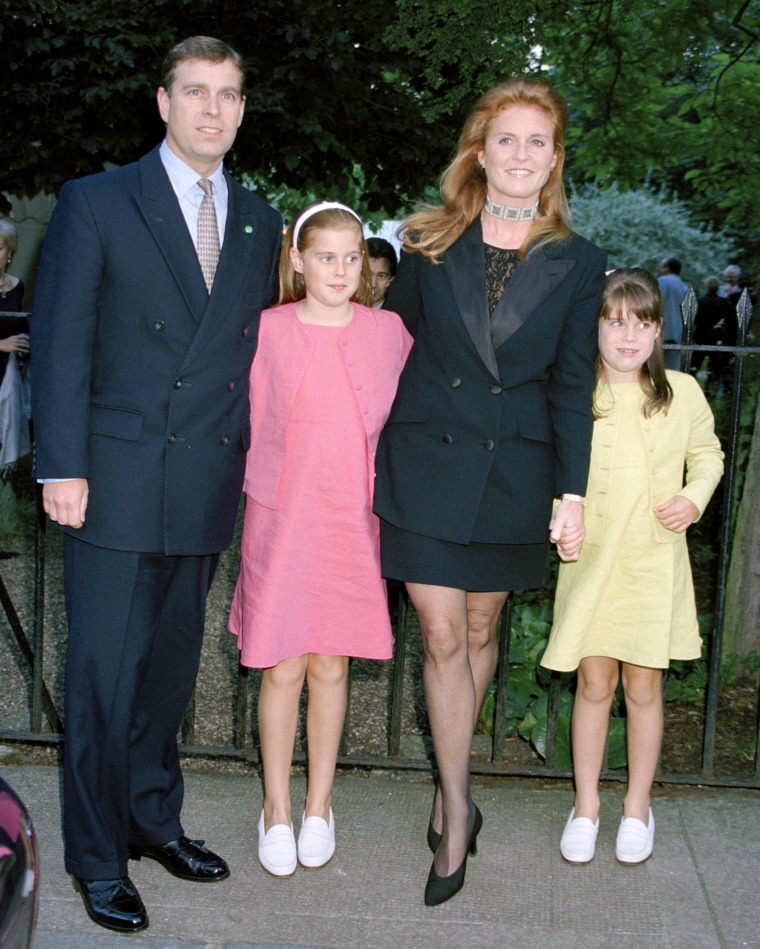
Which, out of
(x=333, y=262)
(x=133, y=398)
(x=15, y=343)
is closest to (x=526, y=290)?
(x=333, y=262)

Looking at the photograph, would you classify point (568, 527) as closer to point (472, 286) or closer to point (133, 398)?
point (472, 286)

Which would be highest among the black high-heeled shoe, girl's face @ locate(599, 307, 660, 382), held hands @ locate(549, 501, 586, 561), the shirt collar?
the shirt collar

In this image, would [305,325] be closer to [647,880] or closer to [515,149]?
[515,149]

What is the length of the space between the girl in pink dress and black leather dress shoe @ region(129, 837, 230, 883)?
0.45ft

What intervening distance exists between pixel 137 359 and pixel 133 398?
101mm

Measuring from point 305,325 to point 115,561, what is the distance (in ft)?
2.71

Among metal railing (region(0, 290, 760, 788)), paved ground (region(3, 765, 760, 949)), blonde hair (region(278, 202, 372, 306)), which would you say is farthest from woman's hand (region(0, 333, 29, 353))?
blonde hair (region(278, 202, 372, 306))

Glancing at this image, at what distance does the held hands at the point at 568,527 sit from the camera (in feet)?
10.9

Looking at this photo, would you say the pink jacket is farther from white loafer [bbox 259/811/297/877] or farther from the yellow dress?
white loafer [bbox 259/811/297/877]

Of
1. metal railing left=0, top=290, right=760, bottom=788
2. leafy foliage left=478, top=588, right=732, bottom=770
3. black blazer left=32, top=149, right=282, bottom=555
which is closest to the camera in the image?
black blazer left=32, top=149, right=282, bottom=555

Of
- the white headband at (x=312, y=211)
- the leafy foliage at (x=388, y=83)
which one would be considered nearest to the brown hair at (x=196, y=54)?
the white headband at (x=312, y=211)

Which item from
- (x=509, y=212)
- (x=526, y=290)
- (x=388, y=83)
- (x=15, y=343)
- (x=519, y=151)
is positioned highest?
(x=388, y=83)

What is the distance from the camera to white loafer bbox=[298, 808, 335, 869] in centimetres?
345

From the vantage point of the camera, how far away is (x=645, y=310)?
338cm
